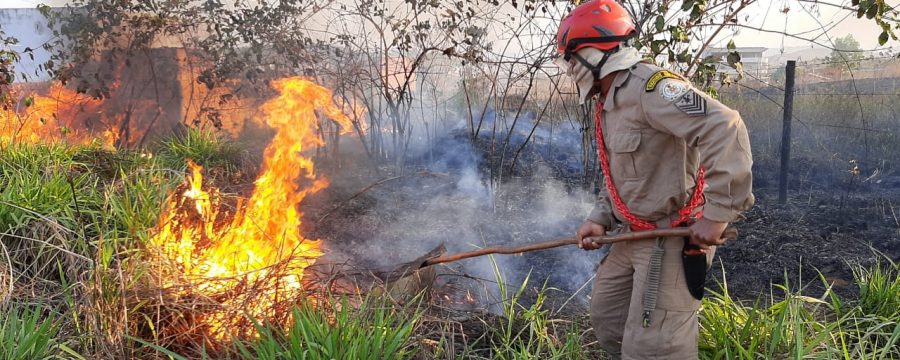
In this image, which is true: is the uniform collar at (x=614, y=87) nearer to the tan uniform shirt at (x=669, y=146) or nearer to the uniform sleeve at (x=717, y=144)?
the tan uniform shirt at (x=669, y=146)

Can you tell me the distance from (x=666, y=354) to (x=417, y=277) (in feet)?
4.68

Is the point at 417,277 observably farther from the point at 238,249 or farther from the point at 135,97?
the point at 135,97

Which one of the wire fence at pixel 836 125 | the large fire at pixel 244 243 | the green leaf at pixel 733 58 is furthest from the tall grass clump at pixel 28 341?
the wire fence at pixel 836 125

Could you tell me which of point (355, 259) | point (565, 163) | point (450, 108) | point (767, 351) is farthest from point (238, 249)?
point (450, 108)

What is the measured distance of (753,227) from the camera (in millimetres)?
5574

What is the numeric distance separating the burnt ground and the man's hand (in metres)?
1.42

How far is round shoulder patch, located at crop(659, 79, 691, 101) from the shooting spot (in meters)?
2.27

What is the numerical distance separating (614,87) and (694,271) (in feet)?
2.78

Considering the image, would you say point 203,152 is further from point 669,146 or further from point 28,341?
point 669,146

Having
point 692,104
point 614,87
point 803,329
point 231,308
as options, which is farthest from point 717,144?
point 231,308

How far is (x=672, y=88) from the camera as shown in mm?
2295

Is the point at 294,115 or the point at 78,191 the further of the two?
the point at 294,115

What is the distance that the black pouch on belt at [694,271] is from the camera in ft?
7.98

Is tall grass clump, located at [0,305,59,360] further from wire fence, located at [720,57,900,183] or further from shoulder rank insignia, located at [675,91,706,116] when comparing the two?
wire fence, located at [720,57,900,183]
